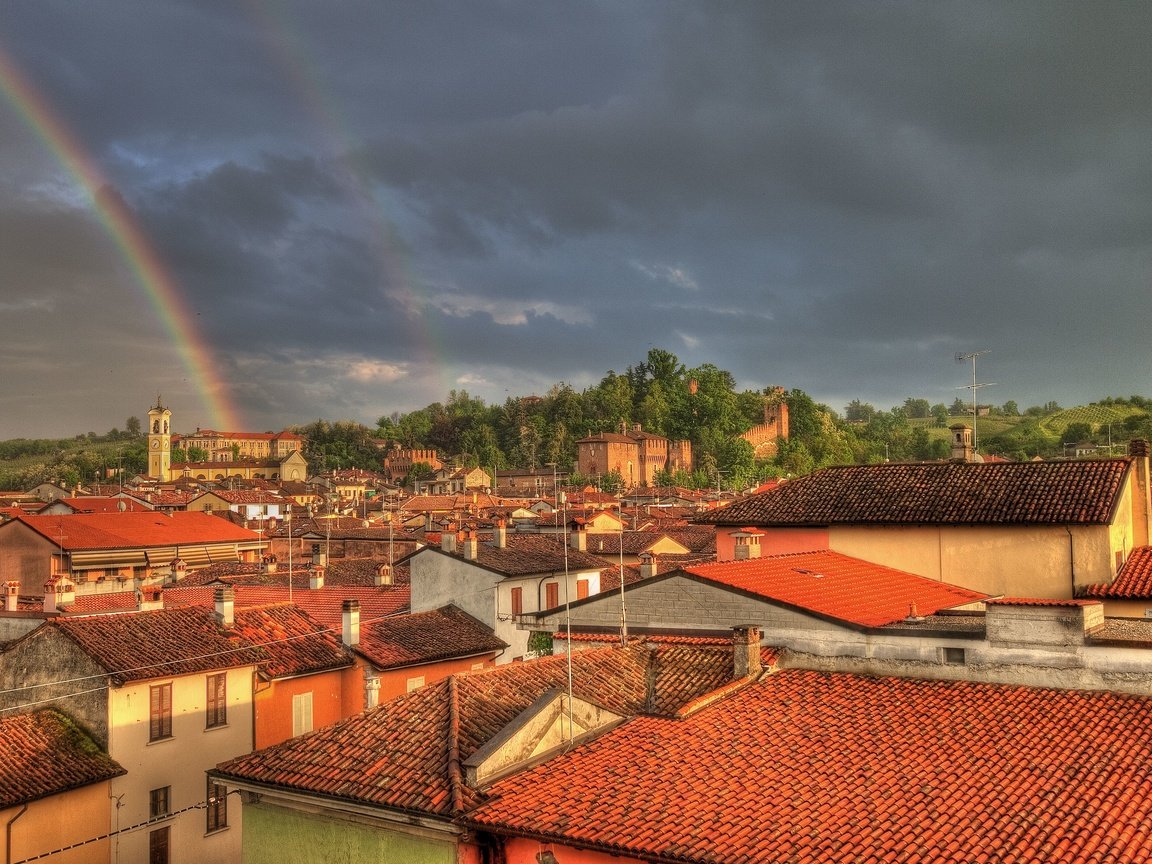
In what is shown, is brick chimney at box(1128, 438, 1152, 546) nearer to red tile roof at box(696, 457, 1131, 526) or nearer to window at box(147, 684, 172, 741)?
red tile roof at box(696, 457, 1131, 526)

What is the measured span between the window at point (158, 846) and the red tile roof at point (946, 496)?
45.9ft

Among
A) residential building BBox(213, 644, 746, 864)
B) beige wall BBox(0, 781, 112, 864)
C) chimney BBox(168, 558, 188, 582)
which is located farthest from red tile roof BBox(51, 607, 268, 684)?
chimney BBox(168, 558, 188, 582)

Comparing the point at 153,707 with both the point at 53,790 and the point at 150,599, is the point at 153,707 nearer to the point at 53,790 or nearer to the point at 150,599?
the point at 53,790

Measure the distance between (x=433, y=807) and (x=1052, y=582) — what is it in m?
15.8

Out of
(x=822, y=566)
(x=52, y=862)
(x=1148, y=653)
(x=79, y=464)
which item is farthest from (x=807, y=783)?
(x=79, y=464)

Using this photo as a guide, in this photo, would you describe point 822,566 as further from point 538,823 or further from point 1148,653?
point 538,823

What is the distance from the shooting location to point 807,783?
957 cm

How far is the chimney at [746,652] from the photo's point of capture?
43.1 feet

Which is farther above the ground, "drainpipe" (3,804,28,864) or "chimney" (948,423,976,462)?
"chimney" (948,423,976,462)

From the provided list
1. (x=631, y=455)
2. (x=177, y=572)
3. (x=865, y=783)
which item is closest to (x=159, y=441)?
(x=631, y=455)

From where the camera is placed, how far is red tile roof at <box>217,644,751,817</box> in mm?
10328

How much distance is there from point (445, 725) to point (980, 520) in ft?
46.7

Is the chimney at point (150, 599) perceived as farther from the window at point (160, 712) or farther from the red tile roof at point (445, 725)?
the red tile roof at point (445, 725)

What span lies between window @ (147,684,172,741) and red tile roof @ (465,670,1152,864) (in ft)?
34.8
